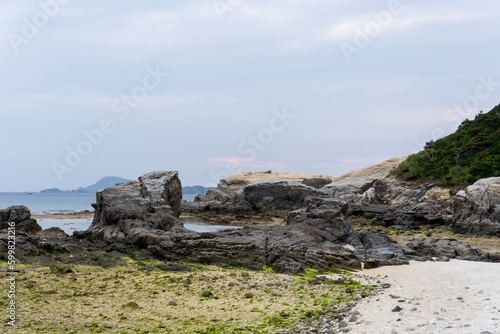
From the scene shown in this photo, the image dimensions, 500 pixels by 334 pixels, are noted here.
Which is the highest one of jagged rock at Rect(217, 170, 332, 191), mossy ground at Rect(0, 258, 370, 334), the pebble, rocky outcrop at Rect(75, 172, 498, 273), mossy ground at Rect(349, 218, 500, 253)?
jagged rock at Rect(217, 170, 332, 191)

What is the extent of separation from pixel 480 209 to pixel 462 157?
22469 mm

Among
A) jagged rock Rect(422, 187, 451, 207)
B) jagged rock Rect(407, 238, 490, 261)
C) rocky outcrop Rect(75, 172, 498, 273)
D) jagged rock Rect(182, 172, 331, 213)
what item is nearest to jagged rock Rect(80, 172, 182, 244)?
rocky outcrop Rect(75, 172, 498, 273)

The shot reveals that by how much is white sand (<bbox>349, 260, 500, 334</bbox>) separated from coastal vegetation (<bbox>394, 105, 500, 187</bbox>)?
107 feet

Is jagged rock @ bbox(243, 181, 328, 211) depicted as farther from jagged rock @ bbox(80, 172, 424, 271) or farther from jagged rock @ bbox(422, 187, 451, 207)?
jagged rock @ bbox(80, 172, 424, 271)

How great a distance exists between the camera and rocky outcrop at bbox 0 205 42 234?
1018 inches

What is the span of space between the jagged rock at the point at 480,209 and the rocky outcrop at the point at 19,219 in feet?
89.2

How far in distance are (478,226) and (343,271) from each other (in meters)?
17.5

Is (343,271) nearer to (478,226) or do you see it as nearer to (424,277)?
(424,277)

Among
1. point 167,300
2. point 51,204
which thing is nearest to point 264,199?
point 167,300

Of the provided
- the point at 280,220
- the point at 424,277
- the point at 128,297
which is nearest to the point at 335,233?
the point at 424,277

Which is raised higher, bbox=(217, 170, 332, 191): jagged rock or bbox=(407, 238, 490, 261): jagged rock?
bbox=(217, 170, 332, 191): jagged rock

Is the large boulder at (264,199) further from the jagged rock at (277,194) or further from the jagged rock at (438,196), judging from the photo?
the jagged rock at (438,196)

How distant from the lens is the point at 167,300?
11922 mm

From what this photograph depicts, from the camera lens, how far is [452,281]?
1244 centimetres
